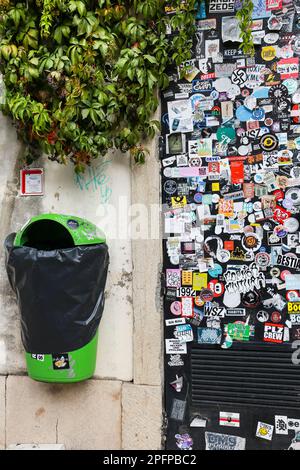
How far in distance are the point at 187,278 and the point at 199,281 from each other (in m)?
0.09

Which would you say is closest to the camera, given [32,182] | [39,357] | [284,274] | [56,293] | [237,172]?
[56,293]

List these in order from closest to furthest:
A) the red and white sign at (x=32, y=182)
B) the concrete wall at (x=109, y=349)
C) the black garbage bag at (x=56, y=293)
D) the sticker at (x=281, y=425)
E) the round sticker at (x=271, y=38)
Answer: the black garbage bag at (x=56, y=293) → the sticker at (x=281, y=425) → the round sticker at (x=271, y=38) → the concrete wall at (x=109, y=349) → the red and white sign at (x=32, y=182)

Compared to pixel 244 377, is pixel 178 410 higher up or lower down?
lower down

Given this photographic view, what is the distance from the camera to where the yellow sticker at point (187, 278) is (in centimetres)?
358

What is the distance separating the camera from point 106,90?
11.4ft

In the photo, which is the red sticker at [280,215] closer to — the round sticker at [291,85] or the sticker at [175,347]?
the round sticker at [291,85]

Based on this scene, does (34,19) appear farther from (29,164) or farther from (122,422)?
(122,422)

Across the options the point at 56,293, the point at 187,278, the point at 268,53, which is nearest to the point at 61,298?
the point at 56,293

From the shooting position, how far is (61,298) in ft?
10.5

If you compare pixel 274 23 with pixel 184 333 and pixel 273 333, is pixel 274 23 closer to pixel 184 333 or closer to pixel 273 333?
pixel 273 333

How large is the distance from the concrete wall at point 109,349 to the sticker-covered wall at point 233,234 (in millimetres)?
140

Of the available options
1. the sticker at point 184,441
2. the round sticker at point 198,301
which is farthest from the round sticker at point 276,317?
the sticker at point 184,441

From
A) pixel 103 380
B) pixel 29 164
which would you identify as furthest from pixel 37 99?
pixel 103 380

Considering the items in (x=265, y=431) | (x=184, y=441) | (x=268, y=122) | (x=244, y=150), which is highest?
(x=268, y=122)
